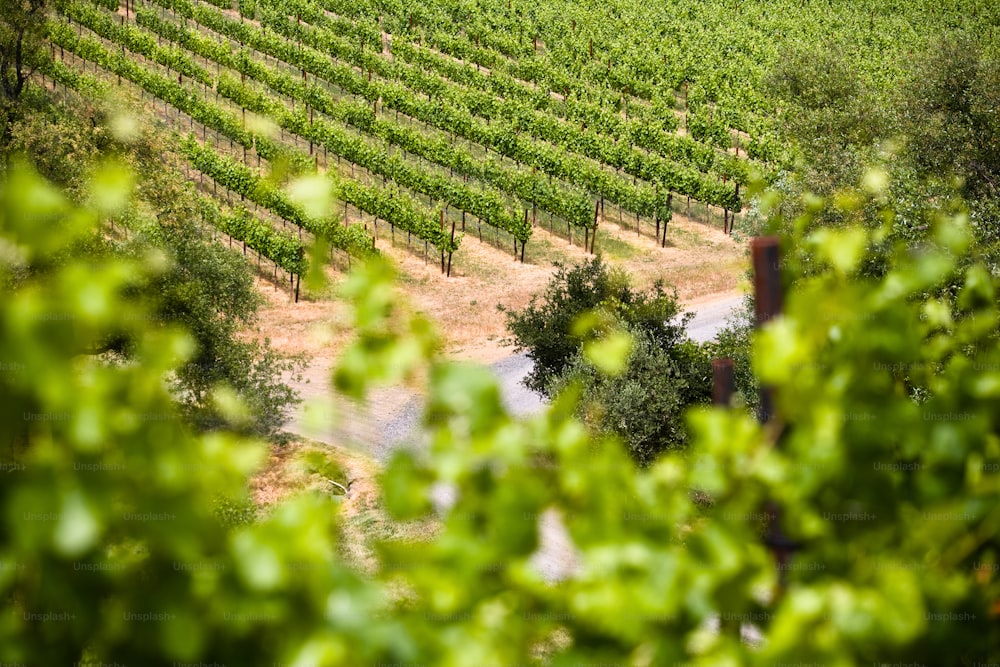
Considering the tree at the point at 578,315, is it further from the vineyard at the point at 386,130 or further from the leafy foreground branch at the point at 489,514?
the leafy foreground branch at the point at 489,514

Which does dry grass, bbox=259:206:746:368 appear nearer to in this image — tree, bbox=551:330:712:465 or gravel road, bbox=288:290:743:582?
gravel road, bbox=288:290:743:582

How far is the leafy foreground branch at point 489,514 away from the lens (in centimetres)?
171

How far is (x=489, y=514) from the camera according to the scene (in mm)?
1980

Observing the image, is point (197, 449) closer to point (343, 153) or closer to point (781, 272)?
point (781, 272)

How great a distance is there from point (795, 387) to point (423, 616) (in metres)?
0.97

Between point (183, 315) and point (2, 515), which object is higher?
point (2, 515)

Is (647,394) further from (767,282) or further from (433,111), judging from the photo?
(433,111)

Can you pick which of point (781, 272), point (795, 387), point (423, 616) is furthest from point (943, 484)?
point (423, 616)

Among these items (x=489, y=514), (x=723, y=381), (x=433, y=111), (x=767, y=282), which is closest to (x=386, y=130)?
(x=433, y=111)

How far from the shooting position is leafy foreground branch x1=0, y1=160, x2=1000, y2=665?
171 cm

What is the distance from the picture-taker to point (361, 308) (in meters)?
1.98

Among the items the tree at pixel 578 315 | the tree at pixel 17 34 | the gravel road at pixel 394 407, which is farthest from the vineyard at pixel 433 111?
the tree at pixel 578 315

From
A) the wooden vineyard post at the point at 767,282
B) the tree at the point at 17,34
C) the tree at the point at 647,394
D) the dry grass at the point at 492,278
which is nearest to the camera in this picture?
the wooden vineyard post at the point at 767,282

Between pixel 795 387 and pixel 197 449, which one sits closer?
pixel 197 449
